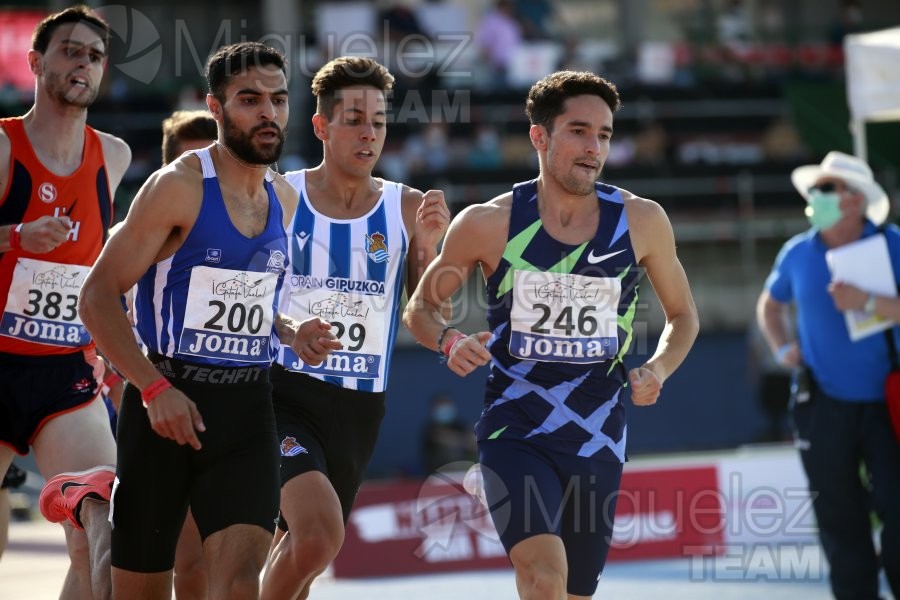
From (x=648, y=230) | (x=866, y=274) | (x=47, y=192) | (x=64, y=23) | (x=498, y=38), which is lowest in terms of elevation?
(x=648, y=230)

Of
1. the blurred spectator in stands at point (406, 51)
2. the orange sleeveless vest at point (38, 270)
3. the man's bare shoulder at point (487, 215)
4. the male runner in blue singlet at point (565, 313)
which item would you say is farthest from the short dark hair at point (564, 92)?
the blurred spectator in stands at point (406, 51)

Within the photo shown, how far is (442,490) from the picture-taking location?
1158cm

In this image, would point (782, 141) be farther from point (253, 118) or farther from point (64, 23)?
point (253, 118)

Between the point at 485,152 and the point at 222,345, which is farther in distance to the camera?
the point at 485,152

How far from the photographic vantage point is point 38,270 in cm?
586

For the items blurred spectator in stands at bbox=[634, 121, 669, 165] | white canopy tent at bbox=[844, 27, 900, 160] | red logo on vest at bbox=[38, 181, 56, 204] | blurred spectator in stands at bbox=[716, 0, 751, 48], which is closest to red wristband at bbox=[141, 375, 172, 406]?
red logo on vest at bbox=[38, 181, 56, 204]

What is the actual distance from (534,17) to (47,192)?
1784 centimetres

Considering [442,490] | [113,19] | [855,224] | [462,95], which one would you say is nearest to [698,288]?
[462,95]

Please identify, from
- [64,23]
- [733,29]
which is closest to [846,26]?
[733,29]

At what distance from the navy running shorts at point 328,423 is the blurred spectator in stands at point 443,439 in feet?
32.0

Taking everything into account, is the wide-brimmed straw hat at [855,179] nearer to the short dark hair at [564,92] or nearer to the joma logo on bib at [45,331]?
the short dark hair at [564,92]

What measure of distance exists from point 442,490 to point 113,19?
49.7 ft

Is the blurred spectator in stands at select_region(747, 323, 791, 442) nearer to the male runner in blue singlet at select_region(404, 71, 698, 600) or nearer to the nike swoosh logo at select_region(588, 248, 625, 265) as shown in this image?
the male runner in blue singlet at select_region(404, 71, 698, 600)

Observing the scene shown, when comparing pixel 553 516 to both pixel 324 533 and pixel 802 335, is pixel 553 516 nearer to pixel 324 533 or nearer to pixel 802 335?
pixel 324 533
